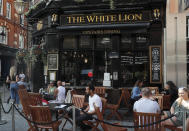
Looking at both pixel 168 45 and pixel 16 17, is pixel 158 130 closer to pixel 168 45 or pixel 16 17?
pixel 168 45

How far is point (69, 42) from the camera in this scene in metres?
11.9

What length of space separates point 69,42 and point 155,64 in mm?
4265

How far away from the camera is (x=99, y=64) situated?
11453 millimetres

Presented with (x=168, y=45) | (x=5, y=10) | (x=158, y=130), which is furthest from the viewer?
(x=5, y=10)

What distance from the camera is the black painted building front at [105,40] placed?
10.7 m

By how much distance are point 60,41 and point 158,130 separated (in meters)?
8.07

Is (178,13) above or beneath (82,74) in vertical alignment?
above

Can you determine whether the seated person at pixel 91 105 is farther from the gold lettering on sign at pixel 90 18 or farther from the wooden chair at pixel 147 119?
the gold lettering on sign at pixel 90 18

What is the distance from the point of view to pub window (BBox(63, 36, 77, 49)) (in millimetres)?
11820

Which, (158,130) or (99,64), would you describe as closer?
(158,130)

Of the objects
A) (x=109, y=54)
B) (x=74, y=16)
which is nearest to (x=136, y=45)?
(x=109, y=54)

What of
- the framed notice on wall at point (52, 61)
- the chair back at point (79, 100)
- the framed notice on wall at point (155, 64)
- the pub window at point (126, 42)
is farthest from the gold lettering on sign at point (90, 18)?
the chair back at point (79, 100)

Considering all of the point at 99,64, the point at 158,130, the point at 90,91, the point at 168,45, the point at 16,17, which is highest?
the point at 16,17

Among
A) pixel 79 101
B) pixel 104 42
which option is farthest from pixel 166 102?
pixel 104 42
